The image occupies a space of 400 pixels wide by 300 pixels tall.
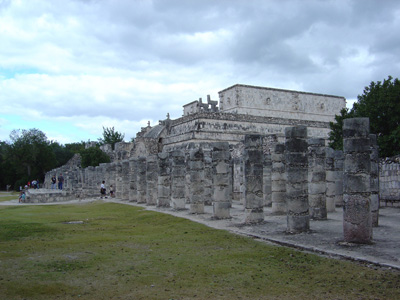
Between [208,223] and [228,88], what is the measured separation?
26866 millimetres

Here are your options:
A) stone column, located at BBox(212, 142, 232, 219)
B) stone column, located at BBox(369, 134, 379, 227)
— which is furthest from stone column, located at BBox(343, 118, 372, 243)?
stone column, located at BBox(212, 142, 232, 219)

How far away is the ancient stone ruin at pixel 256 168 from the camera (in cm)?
878

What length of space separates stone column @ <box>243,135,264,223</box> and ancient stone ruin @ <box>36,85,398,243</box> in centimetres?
3

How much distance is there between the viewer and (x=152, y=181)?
800 inches

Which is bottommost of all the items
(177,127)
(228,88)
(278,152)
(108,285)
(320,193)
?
(108,285)

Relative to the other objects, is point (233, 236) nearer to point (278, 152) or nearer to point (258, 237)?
point (258, 237)

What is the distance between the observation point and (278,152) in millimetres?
14633

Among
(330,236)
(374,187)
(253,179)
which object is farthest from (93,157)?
(330,236)

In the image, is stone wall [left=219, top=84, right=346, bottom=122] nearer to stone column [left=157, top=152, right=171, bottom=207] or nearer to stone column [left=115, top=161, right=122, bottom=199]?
stone column [left=115, top=161, right=122, bottom=199]

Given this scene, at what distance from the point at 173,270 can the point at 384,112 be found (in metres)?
18.1

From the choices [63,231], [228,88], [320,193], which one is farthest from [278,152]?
[228,88]

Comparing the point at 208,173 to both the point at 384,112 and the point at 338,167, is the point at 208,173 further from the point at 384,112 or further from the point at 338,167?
the point at 384,112

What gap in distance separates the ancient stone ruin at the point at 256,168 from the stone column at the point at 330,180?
0.04 meters

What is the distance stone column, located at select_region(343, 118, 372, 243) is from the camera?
843 centimetres
